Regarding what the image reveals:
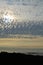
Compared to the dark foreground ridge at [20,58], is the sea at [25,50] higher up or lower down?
higher up

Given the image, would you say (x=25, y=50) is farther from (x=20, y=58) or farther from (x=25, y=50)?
(x=20, y=58)

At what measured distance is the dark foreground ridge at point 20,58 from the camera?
2416 mm

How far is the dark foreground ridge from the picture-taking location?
2.42 metres

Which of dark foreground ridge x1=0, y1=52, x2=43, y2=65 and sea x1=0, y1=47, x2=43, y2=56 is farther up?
sea x1=0, y1=47, x2=43, y2=56

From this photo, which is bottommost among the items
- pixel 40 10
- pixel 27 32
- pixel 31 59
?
pixel 31 59

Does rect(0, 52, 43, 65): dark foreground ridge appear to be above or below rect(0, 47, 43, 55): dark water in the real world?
below

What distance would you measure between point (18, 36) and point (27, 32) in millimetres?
90

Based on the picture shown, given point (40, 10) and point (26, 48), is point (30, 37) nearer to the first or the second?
point (26, 48)

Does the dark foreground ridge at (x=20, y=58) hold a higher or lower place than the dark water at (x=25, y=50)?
lower

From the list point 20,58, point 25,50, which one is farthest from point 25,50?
point 20,58

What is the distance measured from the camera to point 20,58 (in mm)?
2441

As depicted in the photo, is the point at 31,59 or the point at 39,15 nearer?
the point at 31,59

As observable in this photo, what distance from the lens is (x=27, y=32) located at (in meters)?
2.58

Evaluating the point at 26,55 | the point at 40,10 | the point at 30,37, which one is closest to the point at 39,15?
A: the point at 40,10
